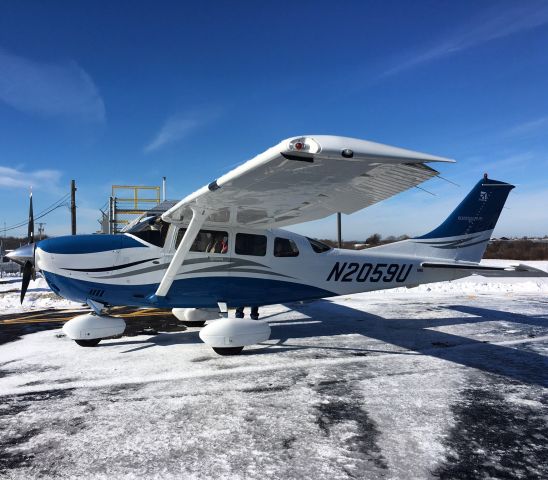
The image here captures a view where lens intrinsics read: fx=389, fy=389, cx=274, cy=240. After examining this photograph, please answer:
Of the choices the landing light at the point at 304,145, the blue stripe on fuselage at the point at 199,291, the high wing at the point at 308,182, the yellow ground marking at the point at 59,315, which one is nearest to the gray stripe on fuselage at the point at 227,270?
the blue stripe on fuselage at the point at 199,291

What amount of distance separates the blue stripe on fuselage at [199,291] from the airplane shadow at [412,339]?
29.2 inches

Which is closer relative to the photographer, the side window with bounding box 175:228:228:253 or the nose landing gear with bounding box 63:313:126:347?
the nose landing gear with bounding box 63:313:126:347

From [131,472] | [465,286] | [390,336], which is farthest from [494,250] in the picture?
[131,472]

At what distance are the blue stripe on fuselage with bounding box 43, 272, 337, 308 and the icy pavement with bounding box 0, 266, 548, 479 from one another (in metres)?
0.76

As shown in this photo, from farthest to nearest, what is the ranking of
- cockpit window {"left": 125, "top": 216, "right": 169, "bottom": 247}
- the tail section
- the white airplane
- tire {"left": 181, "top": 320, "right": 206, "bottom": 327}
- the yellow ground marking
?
the yellow ground marking < the tail section < tire {"left": 181, "top": 320, "right": 206, "bottom": 327} < cockpit window {"left": 125, "top": 216, "right": 169, "bottom": 247} < the white airplane

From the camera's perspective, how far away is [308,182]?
4531mm

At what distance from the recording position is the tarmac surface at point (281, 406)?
2922 mm

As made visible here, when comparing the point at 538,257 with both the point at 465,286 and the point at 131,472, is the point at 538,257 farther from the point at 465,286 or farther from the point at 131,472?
the point at 131,472

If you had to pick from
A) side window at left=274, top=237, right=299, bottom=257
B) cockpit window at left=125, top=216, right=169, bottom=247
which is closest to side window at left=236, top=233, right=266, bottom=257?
side window at left=274, top=237, right=299, bottom=257

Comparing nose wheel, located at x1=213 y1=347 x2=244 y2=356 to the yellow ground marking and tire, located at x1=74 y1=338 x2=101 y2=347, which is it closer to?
tire, located at x1=74 y1=338 x2=101 y2=347

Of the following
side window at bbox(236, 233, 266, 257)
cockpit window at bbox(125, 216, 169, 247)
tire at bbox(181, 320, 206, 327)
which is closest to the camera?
cockpit window at bbox(125, 216, 169, 247)

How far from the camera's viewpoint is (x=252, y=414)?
3.84 metres

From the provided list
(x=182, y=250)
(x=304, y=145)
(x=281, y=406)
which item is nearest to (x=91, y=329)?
(x=182, y=250)

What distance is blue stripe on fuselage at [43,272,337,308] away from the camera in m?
6.45
